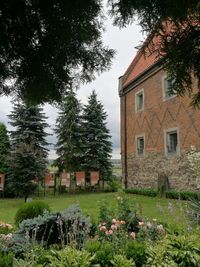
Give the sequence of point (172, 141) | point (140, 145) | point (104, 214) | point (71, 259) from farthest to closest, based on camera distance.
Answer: point (140, 145)
point (172, 141)
point (104, 214)
point (71, 259)


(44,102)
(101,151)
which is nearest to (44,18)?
(44,102)

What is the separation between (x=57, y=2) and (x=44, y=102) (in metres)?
0.98

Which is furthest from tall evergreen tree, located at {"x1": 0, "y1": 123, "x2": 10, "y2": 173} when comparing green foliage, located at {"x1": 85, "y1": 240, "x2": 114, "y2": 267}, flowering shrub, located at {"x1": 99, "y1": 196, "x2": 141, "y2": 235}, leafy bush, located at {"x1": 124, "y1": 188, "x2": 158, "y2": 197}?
green foliage, located at {"x1": 85, "y1": 240, "x2": 114, "y2": 267}

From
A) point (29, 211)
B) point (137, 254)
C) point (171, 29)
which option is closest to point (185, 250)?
point (137, 254)

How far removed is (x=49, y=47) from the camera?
2.91m

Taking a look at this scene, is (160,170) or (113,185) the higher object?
(160,170)

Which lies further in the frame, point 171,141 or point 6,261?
point 171,141

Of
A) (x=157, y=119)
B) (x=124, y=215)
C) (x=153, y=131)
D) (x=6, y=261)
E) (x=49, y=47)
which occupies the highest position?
(x=157, y=119)

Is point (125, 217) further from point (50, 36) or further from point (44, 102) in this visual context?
point (50, 36)

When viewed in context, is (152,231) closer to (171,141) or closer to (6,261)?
(6,261)

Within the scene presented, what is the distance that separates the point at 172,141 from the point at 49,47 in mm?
14653

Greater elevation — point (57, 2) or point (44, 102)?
point (57, 2)

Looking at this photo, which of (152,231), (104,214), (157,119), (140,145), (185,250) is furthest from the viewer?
(140,145)

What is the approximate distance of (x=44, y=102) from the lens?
3250 millimetres
